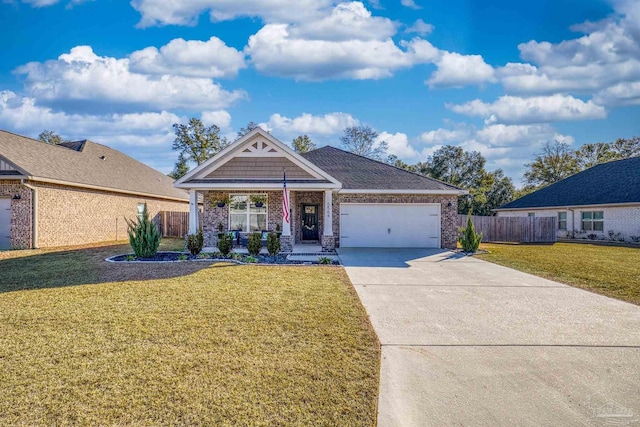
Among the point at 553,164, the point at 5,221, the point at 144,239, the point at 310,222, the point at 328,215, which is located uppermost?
the point at 553,164

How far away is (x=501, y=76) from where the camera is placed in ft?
51.6

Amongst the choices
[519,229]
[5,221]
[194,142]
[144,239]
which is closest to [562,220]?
[519,229]

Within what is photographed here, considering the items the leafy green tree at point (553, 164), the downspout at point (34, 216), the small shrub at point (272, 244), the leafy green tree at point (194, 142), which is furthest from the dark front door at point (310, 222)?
the leafy green tree at point (553, 164)

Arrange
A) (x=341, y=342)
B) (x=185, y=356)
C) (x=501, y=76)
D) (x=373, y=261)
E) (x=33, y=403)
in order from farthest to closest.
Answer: (x=501, y=76) < (x=373, y=261) < (x=341, y=342) < (x=185, y=356) < (x=33, y=403)

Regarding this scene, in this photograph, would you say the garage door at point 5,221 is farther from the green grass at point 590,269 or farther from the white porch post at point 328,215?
the green grass at point 590,269

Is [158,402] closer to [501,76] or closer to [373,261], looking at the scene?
[373,261]

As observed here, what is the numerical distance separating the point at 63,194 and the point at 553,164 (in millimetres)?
47819

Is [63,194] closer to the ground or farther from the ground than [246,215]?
farther from the ground

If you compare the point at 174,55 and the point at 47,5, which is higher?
the point at 47,5

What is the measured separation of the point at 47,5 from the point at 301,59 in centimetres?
1039

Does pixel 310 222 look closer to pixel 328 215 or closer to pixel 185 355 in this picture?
pixel 328 215

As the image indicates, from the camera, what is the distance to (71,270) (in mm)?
9289

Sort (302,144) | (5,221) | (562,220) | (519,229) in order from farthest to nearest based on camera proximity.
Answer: (302,144) < (562,220) < (519,229) < (5,221)

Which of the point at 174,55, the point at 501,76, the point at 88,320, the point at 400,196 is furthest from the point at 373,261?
the point at 174,55
